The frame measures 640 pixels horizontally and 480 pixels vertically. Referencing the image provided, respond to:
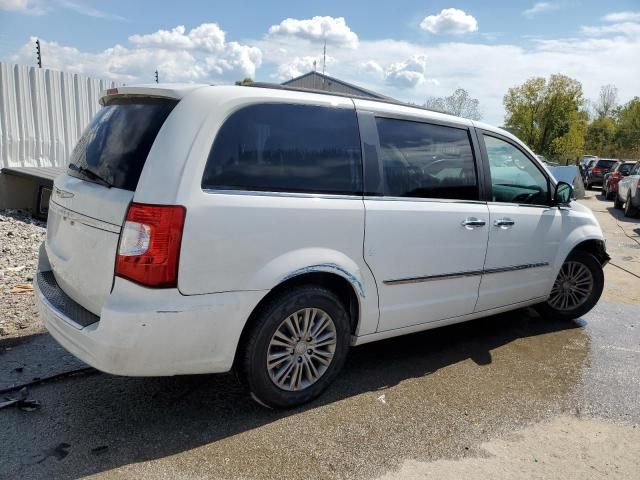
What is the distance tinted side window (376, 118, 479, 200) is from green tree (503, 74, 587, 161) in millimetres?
34970

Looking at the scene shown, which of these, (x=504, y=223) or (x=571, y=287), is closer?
(x=504, y=223)

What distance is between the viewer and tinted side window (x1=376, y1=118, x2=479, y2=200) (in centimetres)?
352

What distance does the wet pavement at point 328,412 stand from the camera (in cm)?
272

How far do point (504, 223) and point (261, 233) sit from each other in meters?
2.18

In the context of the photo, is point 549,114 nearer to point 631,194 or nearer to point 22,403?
point 631,194

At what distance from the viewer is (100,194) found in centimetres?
287

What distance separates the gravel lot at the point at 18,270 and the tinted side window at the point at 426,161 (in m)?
3.18

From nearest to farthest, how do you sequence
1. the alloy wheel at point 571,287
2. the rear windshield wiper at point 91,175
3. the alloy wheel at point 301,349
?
the rear windshield wiper at point 91,175 < the alloy wheel at point 301,349 < the alloy wheel at point 571,287

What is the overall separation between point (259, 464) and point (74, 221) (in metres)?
1.71

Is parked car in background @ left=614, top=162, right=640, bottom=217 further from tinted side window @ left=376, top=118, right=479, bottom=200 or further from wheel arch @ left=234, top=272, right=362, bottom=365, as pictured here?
wheel arch @ left=234, top=272, right=362, bottom=365

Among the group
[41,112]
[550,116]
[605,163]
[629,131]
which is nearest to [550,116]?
[550,116]

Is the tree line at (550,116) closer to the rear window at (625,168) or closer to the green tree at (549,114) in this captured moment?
the green tree at (549,114)

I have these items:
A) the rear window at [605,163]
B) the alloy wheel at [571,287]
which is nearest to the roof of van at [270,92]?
the alloy wheel at [571,287]

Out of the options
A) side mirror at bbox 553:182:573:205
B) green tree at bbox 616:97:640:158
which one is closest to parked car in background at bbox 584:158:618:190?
green tree at bbox 616:97:640:158
